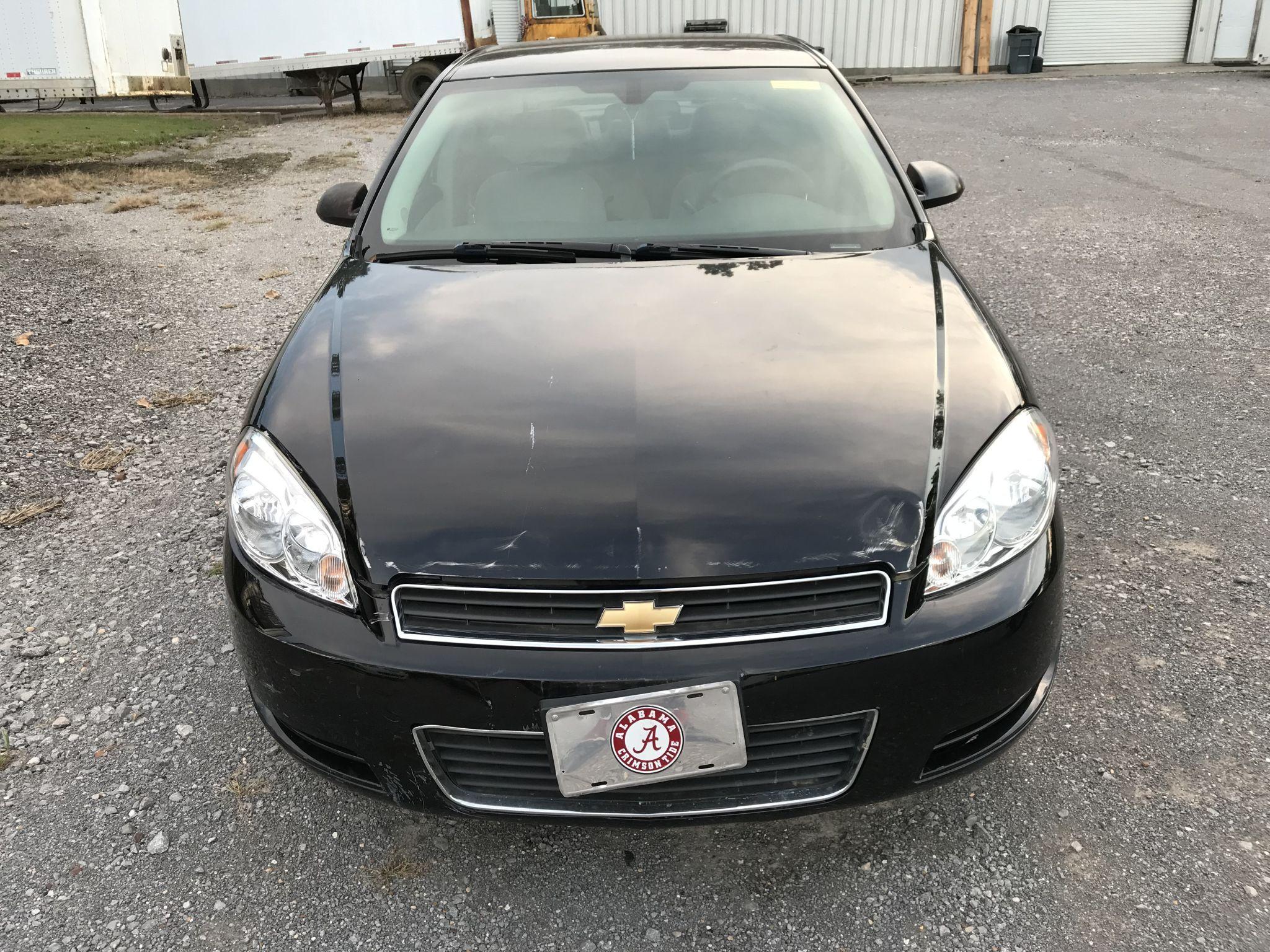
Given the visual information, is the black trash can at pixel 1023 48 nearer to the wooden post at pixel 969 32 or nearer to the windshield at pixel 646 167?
the wooden post at pixel 969 32

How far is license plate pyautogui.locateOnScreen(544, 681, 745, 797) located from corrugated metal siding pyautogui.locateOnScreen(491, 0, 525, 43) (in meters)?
20.1

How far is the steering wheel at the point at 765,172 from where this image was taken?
2.77 meters

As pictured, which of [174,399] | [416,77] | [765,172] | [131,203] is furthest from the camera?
[416,77]

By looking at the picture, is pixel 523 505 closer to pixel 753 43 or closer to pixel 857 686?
pixel 857 686

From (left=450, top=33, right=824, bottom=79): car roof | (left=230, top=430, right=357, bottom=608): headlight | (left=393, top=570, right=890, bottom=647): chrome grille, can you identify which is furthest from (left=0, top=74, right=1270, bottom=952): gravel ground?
(left=450, top=33, right=824, bottom=79): car roof

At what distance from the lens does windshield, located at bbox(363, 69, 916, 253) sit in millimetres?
2672

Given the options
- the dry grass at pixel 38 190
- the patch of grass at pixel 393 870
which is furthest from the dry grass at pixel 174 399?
the dry grass at pixel 38 190

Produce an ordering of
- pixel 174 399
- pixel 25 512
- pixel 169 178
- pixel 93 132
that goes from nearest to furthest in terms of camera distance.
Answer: pixel 25 512
pixel 174 399
pixel 169 178
pixel 93 132

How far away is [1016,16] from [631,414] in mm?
20399

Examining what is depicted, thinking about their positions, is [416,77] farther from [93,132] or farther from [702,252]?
[702,252]

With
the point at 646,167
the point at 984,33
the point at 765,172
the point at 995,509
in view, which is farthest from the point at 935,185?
the point at 984,33

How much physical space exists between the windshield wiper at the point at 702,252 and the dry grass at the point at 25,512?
2.32m

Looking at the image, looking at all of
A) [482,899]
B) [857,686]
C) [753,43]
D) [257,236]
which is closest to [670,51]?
[753,43]

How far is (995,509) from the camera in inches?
68.9
